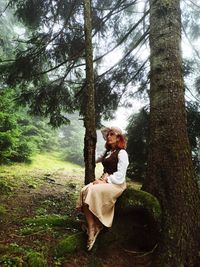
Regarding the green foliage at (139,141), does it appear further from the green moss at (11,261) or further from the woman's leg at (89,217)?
the green moss at (11,261)

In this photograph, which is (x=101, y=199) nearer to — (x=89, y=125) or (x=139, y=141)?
(x=89, y=125)

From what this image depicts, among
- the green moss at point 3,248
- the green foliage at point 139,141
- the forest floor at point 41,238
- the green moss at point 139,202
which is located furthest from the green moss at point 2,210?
the green foliage at point 139,141

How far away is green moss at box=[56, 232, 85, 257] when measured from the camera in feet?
15.5

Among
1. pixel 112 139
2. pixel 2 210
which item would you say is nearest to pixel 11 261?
pixel 112 139

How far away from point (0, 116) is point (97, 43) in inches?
154

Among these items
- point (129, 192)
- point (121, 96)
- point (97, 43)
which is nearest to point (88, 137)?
point (129, 192)

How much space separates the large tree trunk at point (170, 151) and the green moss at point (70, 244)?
3.81ft

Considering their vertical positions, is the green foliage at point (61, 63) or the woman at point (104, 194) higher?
the green foliage at point (61, 63)

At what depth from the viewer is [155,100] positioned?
5.97 metres

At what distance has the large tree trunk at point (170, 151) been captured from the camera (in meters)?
4.94

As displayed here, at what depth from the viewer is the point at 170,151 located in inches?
213

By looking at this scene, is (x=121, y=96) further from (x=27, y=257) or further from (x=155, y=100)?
(x=27, y=257)

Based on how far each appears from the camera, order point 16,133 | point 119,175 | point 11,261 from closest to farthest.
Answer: point 11,261 → point 119,175 → point 16,133

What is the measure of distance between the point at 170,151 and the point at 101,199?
146cm
